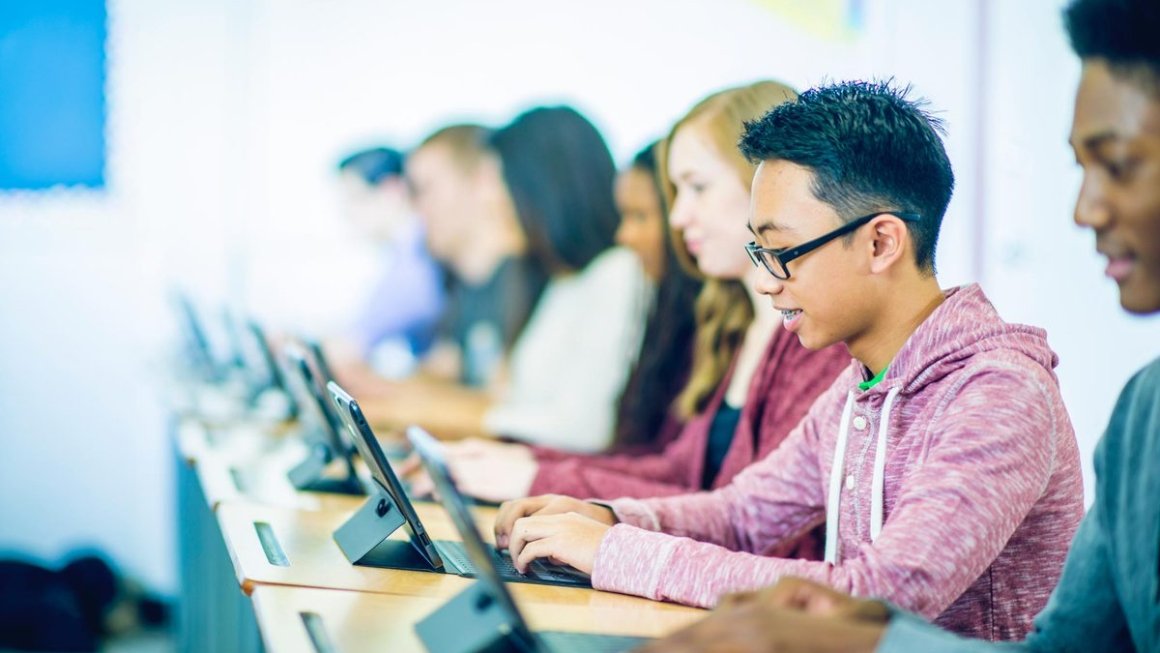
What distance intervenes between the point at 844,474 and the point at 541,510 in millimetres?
383

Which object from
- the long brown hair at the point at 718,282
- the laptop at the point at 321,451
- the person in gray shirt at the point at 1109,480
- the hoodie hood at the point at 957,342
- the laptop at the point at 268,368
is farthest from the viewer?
the laptop at the point at 268,368

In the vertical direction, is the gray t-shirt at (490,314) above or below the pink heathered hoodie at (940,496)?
above

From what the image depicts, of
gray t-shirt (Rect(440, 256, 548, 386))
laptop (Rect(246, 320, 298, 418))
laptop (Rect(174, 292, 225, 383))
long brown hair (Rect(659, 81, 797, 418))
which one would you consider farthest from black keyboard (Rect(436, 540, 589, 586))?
gray t-shirt (Rect(440, 256, 548, 386))

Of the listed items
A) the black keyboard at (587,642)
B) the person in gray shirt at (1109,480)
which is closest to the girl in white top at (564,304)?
the black keyboard at (587,642)

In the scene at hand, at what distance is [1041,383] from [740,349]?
1018 millimetres

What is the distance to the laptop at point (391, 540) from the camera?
1.52 metres

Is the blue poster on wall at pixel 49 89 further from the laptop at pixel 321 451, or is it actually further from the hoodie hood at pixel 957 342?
the hoodie hood at pixel 957 342

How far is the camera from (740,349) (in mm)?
2287

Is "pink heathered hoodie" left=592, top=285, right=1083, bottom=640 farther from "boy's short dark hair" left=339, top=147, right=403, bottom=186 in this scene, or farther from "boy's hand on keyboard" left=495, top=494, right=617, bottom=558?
"boy's short dark hair" left=339, top=147, right=403, bottom=186

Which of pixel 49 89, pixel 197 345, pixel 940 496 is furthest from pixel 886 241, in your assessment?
pixel 49 89

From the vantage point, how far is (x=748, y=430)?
2.01 m

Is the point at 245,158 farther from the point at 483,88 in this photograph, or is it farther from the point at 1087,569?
the point at 1087,569

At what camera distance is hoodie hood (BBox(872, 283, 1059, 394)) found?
4.41 feet

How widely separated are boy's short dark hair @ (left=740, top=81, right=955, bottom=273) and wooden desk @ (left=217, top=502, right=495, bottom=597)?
627 mm
